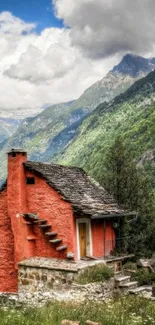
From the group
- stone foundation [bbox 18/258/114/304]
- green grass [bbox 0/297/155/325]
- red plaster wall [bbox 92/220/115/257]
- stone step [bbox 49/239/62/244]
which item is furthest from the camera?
red plaster wall [bbox 92/220/115/257]

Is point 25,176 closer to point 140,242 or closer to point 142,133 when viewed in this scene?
point 140,242

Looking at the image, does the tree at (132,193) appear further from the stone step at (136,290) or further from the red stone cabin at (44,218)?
the stone step at (136,290)

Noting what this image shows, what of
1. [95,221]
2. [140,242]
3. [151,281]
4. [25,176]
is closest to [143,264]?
[151,281]

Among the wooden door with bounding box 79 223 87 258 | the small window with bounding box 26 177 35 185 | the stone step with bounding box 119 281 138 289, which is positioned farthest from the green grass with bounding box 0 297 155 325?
the small window with bounding box 26 177 35 185

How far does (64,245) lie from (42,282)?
83.9 inches

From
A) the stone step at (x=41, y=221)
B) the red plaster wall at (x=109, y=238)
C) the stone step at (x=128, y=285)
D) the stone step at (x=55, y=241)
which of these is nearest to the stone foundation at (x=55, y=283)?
the stone step at (x=128, y=285)

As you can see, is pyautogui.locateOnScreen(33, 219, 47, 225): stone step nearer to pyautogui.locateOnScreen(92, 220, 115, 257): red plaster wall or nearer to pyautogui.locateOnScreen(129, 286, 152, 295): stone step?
pyautogui.locateOnScreen(92, 220, 115, 257): red plaster wall

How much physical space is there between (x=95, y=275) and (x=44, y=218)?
15.7 feet

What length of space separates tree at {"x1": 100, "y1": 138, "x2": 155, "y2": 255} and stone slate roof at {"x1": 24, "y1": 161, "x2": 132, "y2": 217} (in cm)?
789

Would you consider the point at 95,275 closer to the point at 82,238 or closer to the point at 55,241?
the point at 55,241

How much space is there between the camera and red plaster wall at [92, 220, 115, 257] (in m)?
22.8

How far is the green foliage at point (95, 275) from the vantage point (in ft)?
61.7

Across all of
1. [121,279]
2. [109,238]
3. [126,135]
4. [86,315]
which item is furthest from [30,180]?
[126,135]

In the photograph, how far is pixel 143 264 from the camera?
22500 millimetres
